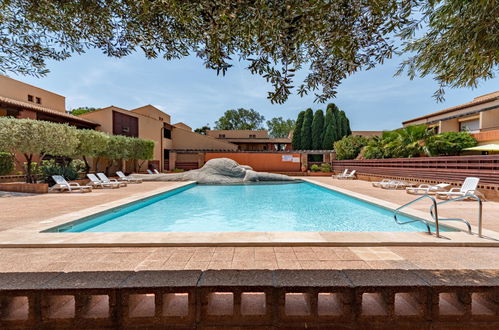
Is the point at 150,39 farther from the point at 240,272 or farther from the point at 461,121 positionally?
the point at 461,121

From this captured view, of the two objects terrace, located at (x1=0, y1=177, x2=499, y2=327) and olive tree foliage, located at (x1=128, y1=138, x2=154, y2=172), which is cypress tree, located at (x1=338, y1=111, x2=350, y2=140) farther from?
terrace, located at (x1=0, y1=177, x2=499, y2=327)

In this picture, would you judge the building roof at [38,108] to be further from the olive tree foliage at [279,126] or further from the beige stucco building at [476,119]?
the olive tree foliage at [279,126]

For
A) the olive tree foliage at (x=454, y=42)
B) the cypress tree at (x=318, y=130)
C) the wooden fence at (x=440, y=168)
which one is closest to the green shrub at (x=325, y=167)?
the wooden fence at (x=440, y=168)

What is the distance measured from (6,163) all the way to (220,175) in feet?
42.0

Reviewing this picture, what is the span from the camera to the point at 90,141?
15.7m

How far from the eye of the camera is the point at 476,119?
23.2 meters

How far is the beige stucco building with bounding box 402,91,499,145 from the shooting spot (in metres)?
19.2

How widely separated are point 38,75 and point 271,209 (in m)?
7.97

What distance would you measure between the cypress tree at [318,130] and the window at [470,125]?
15615 millimetres

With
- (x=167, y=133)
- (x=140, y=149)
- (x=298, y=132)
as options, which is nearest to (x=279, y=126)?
(x=298, y=132)

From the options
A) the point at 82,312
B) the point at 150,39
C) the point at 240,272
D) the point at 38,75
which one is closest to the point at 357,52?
the point at 150,39

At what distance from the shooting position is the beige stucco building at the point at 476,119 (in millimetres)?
19161

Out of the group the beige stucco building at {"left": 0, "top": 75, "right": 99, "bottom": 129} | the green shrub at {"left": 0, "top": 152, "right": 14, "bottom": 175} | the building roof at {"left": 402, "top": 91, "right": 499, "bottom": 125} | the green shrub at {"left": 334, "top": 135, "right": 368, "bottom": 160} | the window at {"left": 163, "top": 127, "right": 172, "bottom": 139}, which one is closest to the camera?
the green shrub at {"left": 0, "top": 152, "right": 14, "bottom": 175}

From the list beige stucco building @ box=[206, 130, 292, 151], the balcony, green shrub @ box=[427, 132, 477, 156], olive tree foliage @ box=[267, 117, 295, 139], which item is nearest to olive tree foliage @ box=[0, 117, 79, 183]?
green shrub @ box=[427, 132, 477, 156]
